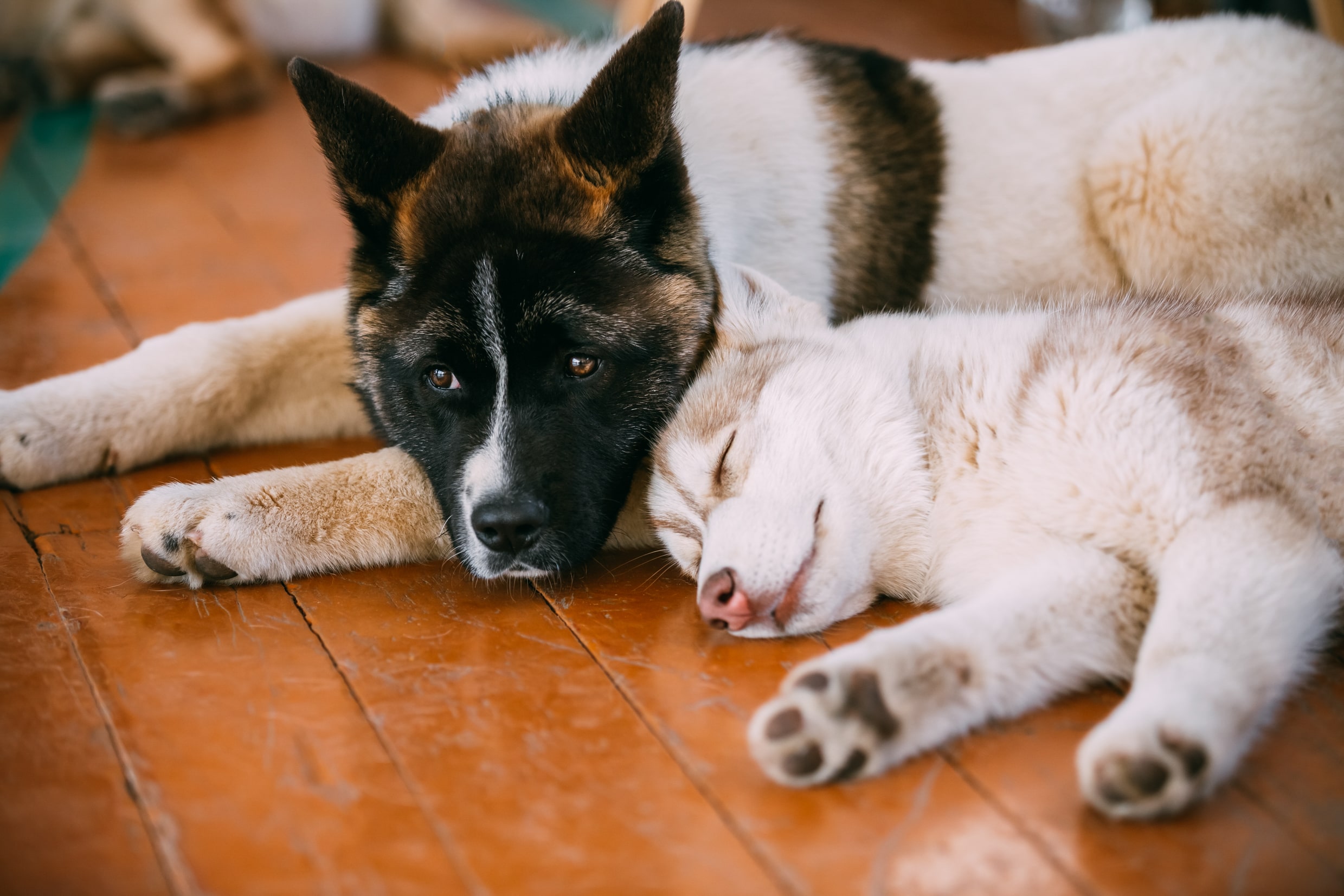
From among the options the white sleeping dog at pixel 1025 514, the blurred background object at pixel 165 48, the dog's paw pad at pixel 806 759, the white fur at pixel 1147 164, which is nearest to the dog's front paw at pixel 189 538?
the white sleeping dog at pixel 1025 514

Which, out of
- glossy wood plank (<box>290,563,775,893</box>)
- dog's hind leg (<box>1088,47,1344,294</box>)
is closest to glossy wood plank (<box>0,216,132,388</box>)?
glossy wood plank (<box>290,563,775,893</box>)

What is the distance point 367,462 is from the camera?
227 cm

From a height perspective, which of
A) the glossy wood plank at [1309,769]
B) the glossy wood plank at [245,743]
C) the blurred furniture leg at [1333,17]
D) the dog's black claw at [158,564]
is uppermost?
the blurred furniture leg at [1333,17]

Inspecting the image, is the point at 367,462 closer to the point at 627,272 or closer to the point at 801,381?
the point at 627,272

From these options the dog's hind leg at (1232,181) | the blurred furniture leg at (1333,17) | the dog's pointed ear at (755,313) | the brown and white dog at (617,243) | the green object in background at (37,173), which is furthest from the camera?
the green object in background at (37,173)

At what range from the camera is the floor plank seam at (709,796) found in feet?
4.76

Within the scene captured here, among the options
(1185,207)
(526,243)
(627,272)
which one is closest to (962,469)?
(627,272)

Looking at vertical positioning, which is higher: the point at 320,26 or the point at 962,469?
the point at 320,26

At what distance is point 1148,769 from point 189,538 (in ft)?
5.23

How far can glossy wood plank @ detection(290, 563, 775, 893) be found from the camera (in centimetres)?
149

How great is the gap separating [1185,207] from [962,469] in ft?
3.42

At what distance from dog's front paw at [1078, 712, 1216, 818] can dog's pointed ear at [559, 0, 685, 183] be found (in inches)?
47.2

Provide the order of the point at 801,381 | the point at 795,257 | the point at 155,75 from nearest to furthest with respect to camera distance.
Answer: the point at 801,381 → the point at 795,257 → the point at 155,75

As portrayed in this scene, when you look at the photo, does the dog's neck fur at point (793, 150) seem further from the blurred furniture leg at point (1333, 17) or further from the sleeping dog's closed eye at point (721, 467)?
the blurred furniture leg at point (1333, 17)
